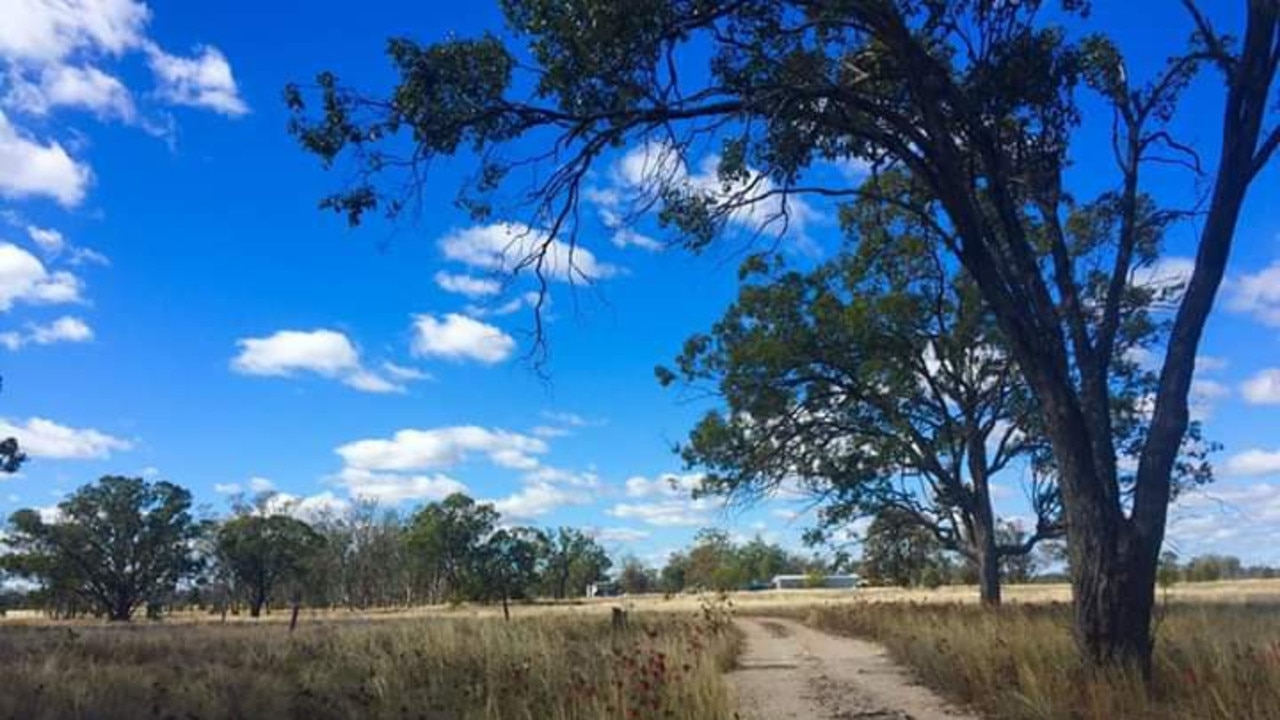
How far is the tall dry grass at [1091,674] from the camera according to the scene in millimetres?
8039

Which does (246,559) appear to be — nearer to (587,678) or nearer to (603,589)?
(603,589)

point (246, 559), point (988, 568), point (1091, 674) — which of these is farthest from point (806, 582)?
point (1091, 674)

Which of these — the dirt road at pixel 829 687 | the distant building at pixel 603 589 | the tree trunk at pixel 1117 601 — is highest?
the distant building at pixel 603 589

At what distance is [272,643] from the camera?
→ 22688 millimetres

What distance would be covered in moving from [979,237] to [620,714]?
18.8 ft

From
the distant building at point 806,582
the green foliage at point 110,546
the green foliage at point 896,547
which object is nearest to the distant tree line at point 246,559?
the green foliage at point 110,546

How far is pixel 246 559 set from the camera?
290 feet

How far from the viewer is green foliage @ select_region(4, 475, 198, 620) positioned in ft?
266

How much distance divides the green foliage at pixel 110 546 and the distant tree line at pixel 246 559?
8cm

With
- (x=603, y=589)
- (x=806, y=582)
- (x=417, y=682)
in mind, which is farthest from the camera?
(x=806, y=582)

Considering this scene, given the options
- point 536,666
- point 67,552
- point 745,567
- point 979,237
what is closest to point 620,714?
point 536,666

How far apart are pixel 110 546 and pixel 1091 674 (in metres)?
88.7

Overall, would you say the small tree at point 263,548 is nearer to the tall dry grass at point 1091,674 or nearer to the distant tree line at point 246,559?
the distant tree line at point 246,559

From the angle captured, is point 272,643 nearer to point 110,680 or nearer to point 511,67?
point 110,680
